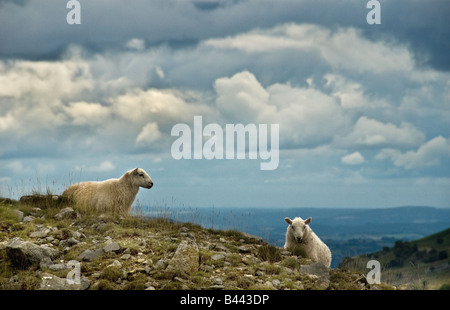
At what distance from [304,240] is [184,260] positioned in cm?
796

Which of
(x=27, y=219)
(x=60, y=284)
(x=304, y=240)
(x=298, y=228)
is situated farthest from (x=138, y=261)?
(x=304, y=240)

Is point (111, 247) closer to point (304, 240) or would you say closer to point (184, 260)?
point (184, 260)

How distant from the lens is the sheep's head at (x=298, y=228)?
1861 cm

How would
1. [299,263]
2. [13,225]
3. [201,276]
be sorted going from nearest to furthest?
[201,276], [299,263], [13,225]

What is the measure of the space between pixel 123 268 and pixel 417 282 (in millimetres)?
9974

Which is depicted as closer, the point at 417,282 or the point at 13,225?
the point at 417,282

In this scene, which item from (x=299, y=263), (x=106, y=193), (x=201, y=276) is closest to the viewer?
(x=201, y=276)

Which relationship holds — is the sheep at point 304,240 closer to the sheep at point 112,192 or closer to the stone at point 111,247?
the stone at point 111,247

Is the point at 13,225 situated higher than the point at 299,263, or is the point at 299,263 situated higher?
the point at 13,225

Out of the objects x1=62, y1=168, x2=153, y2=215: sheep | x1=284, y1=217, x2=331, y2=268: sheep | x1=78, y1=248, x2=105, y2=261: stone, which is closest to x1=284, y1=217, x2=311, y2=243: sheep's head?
x1=284, y1=217, x2=331, y2=268: sheep

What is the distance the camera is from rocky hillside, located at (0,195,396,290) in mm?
12062

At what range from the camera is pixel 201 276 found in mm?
12375
